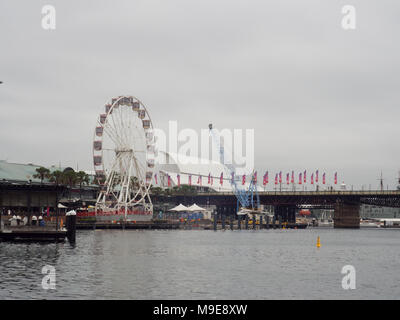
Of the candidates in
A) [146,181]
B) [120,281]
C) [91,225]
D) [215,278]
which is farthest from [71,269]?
[146,181]

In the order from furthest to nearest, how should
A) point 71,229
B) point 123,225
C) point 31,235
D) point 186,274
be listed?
point 123,225 → point 71,229 → point 31,235 → point 186,274

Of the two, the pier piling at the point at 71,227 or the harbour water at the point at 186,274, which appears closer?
the harbour water at the point at 186,274

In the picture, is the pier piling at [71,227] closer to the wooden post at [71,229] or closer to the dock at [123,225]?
the wooden post at [71,229]

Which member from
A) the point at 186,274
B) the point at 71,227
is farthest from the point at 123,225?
the point at 186,274

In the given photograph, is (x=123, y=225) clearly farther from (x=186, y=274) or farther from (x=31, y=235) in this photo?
(x=186, y=274)

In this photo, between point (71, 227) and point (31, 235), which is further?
point (71, 227)

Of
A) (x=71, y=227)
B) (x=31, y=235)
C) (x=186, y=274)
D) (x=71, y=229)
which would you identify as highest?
(x=71, y=227)

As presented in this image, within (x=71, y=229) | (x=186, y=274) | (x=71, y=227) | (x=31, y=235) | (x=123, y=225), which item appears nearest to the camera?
(x=186, y=274)

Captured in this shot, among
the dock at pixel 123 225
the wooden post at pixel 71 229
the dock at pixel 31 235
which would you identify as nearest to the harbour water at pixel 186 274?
the dock at pixel 31 235

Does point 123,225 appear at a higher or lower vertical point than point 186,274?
higher

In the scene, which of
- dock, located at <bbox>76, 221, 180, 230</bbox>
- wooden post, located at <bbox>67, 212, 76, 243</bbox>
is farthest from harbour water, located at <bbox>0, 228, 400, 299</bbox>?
dock, located at <bbox>76, 221, 180, 230</bbox>

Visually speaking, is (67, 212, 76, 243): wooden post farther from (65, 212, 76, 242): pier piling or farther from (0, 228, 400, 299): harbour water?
(0, 228, 400, 299): harbour water

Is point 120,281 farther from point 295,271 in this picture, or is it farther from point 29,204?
point 29,204
